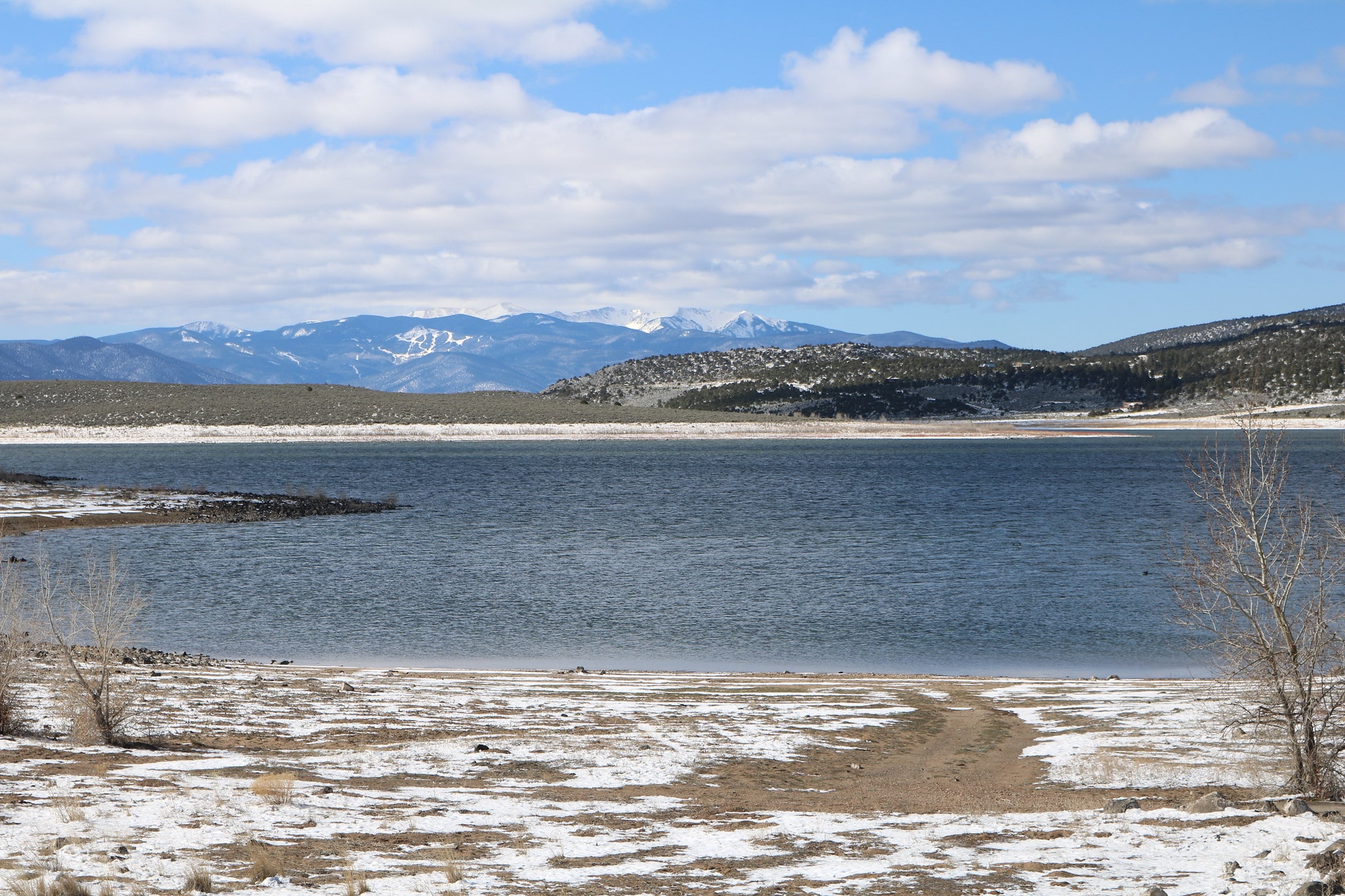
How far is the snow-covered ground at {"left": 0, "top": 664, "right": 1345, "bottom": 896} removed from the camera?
9508 millimetres

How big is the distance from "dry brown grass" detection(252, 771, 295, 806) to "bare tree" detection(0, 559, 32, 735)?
13.0ft

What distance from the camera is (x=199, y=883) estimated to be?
8883 millimetres

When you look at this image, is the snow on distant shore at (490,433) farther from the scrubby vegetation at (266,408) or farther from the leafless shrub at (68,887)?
the leafless shrub at (68,887)

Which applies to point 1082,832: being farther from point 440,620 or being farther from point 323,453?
point 323,453

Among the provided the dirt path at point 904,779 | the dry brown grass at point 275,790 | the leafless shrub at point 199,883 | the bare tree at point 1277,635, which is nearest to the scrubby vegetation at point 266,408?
the dirt path at point 904,779

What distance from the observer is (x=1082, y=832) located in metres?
10.8

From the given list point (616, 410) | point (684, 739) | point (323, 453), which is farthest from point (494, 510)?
point (616, 410)

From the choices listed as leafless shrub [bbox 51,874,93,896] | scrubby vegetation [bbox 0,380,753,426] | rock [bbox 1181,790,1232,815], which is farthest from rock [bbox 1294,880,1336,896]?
scrubby vegetation [bbox 0,380,753,426]

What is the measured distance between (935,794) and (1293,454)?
319 ft

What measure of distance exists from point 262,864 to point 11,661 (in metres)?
6.55

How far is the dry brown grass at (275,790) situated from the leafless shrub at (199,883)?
86.8 inches

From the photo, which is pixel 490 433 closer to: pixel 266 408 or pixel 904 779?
pixel 266 408

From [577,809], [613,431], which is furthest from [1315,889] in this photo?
[613,431]

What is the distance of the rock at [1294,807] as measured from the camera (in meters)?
10.9
